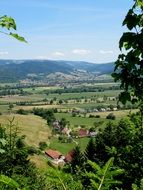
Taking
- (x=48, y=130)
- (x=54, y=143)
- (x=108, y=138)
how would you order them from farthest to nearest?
(x=48, y=130), (x=54, y=143), (x=108, y=138)

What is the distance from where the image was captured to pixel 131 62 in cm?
609

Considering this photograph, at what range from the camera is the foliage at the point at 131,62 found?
607 cm

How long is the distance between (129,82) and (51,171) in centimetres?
201

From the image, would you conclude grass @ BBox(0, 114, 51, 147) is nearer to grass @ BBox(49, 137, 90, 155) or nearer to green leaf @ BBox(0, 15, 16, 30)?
grass @ BBox(49, 137, 90, 155)

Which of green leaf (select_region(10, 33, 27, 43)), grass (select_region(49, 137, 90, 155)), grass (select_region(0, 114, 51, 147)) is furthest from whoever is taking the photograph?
grass (select_region(0, 114, 51, 147))

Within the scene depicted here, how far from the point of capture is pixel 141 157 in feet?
54.8

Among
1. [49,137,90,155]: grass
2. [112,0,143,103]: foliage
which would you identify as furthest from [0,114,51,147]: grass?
[112,0,143,103]: foliage

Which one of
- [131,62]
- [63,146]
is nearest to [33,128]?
[63,146]

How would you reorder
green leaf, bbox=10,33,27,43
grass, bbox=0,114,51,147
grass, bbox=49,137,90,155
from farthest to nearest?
grass, bbox=0,114,51,147 → grass, bbox=49,137,90,155 → green leaf, bbox=10,33,27,43

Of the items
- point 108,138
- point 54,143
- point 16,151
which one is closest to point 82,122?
point 54,143

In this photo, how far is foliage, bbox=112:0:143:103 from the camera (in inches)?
239

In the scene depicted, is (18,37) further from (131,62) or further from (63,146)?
(63,146)

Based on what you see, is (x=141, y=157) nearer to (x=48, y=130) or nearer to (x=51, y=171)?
(x=51, y=171)

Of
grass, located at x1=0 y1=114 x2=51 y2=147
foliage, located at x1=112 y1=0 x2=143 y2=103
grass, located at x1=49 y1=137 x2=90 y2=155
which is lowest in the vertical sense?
grass, located at x1=49 y1=137 x2=90 y2=155
